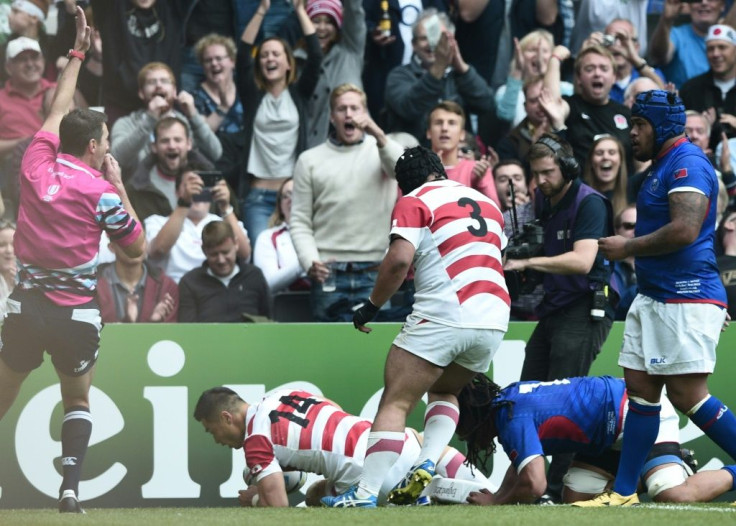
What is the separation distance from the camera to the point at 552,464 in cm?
844

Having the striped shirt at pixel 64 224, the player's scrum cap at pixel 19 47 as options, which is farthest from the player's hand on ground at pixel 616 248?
the player's scrum cap at pixel 19 47

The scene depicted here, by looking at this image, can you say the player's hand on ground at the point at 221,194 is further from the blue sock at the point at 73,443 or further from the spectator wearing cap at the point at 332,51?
the blue sock at the point at 73,443

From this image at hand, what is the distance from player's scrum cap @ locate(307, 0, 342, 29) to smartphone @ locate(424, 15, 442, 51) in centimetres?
76

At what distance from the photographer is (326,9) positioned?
11.1m

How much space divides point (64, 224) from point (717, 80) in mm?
6249

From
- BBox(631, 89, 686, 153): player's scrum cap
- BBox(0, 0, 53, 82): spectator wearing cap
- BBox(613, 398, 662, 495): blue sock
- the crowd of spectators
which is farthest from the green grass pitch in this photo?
BBox(0, 0, 53, 82): spectator wearing cap

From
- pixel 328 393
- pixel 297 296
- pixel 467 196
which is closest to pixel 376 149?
pixel 297 296

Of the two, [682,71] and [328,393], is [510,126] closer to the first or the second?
[682,71]

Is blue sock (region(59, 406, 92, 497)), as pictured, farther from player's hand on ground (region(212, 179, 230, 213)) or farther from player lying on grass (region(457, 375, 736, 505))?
player's hand on ground (region(212, 179, 230, 213))

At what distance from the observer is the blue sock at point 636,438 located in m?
6.91

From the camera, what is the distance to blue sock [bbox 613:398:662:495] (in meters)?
6.91

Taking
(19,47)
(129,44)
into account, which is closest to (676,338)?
(129,44)

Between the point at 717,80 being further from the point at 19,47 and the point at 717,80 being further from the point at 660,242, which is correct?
the point at 19,47

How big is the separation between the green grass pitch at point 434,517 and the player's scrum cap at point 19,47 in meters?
4.55
